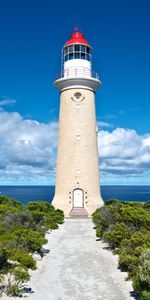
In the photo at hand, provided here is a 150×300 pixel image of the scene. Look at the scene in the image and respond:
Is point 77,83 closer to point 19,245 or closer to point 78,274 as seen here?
point 19,245

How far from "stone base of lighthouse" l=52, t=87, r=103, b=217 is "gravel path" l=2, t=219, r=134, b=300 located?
9.84 metres

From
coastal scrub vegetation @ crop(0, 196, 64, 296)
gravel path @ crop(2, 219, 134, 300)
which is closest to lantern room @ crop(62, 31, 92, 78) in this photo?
coastal scrub vegetation @ crop(0, 196, 64, 296)

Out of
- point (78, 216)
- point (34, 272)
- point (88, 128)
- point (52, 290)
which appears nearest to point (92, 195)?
point (78, 216)

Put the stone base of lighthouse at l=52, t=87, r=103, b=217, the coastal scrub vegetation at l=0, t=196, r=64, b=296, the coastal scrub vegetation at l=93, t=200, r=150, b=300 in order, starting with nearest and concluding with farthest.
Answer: the coastal scrub vegetation at l=93, t=200, r=150, b=300
the coastal scrub vegetation at l=0, t=196, r=64, b=296
the stone base of lighthouse at l=52, t=87, r=103, b=217

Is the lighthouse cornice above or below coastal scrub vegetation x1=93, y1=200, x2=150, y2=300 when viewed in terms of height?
above

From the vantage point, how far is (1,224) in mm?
16328

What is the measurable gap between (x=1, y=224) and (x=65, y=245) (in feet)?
10.5

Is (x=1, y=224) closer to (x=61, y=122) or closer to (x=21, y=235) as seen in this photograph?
(x=21, y=235)

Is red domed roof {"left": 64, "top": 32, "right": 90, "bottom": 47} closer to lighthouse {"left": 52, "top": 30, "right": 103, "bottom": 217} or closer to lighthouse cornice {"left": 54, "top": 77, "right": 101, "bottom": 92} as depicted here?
lighthouse {"left": 52, "top": 30, "right": 103, "bottom": 217}

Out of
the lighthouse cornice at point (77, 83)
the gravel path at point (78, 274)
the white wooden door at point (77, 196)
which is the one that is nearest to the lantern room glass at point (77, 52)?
the lighthouse cornice at point (77, 83)

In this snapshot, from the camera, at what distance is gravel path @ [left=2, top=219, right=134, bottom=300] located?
9547 mm

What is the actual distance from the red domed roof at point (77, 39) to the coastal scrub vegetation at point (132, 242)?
14.1 m

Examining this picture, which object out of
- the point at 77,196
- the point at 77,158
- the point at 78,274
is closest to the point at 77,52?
the point at 77,158

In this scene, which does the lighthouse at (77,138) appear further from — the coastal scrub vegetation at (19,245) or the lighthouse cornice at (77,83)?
the coastal scrub vegetation at (19,245)
